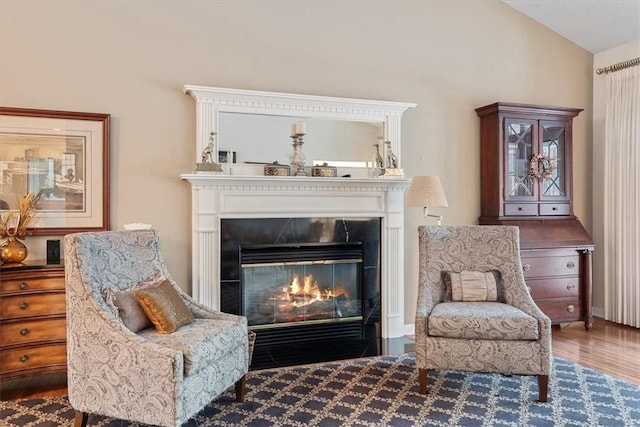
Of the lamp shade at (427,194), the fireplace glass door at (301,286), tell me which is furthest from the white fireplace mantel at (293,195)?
the lamp shade at (427,194)

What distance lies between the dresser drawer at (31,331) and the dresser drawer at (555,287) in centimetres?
381

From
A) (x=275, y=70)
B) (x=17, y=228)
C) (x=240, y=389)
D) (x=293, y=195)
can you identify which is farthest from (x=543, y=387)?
(x=17, y=228)

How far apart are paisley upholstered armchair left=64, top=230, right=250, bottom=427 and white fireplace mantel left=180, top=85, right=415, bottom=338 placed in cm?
92

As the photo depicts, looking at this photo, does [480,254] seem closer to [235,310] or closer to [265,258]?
[265,258]

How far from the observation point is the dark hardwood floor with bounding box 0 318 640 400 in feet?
9.93

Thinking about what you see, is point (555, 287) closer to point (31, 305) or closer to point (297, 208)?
point (297, 208)

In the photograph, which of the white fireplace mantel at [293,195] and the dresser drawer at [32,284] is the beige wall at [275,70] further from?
the dresser drawer at [32,284]

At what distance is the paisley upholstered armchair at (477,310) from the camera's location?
274cm

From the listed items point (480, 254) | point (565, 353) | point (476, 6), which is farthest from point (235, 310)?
point (476, 6)

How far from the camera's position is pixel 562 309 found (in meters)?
4.36

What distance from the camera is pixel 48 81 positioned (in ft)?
10.9

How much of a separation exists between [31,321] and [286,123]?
2330 millimetres

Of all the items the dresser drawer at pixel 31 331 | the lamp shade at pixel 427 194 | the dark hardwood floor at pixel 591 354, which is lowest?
the dark hardwood floor at pixel 591 354

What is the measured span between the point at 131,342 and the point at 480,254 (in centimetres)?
243
